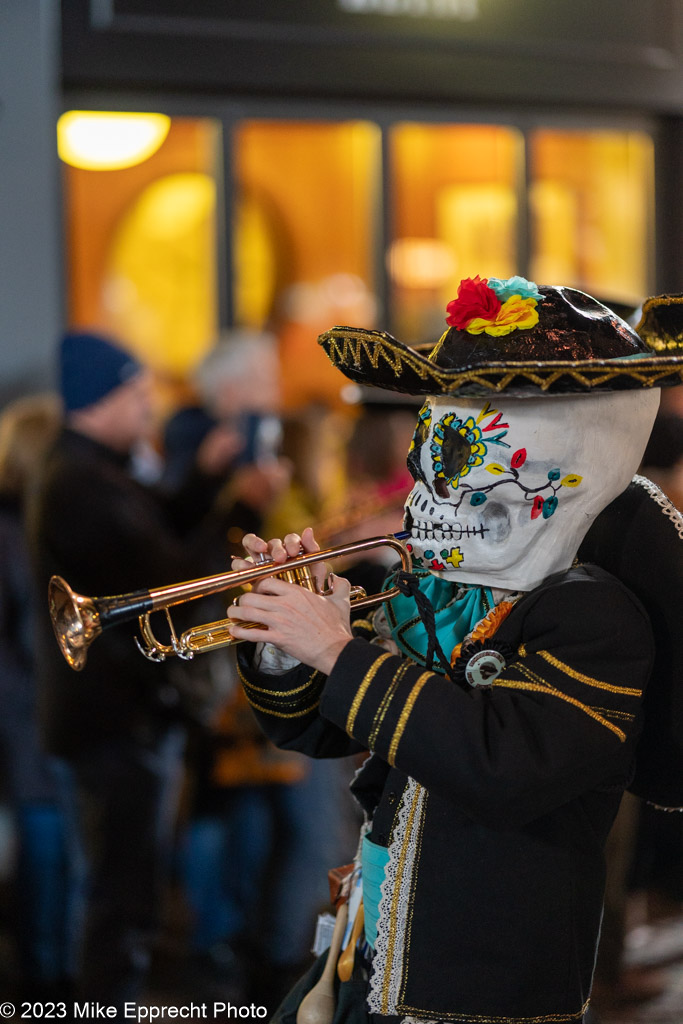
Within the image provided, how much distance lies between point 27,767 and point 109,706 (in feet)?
2.15

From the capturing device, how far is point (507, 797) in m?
1.68

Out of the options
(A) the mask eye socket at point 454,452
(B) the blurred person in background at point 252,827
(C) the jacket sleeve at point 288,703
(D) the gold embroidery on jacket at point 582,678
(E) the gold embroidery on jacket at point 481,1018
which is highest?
(A) the mask eye socket at point 454,452

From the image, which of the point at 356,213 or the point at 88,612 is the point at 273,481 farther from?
the point at 356,213

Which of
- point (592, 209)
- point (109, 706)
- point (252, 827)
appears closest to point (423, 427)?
point (109, 706)

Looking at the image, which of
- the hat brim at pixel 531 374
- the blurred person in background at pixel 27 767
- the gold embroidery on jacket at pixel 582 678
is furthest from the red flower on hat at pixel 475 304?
the blurred person in background at pixel 27 767

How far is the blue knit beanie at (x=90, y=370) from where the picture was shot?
3.99 m

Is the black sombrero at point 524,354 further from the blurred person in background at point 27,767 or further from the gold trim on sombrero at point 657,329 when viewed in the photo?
the blurred person in background at point 27,767

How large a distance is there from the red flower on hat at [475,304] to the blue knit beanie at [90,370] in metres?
2.33

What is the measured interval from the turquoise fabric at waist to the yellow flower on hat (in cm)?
91

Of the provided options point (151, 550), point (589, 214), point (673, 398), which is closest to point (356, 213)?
point (589, 214)

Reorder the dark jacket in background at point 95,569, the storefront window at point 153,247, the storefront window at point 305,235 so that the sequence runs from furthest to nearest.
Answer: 1. the storefront window at point 305,235
2. the storefront window at point 153,247
3. the dark jacket in background at point 95,569

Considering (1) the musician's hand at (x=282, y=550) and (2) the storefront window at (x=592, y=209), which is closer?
(1) the musician's hand at (x=282, y=550)

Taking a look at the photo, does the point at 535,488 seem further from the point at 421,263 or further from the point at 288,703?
the point at 421,263

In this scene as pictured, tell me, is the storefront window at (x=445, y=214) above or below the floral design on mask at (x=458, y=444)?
above
